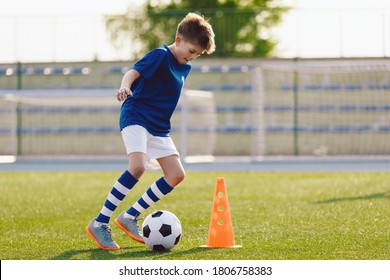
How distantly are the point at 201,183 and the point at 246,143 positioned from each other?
10.5m

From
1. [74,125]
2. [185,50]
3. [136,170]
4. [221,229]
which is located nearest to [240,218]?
[221,229]

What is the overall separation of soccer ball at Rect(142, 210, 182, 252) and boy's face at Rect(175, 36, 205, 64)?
44.9 inches

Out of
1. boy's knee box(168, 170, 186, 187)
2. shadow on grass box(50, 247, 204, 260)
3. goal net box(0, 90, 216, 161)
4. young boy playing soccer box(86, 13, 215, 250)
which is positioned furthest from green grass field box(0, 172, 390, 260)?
goal net box(0, 90, 216, 161)

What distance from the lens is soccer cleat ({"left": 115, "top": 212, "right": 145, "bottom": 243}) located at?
6.20m

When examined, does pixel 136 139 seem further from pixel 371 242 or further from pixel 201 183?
pixel 201 183

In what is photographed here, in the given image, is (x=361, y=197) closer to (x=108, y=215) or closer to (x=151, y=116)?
(x=151, y=116)

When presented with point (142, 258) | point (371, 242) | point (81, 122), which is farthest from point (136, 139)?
point (81, 122)

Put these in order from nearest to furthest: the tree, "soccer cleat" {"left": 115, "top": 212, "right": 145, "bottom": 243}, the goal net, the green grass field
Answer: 1. the green grass field
2. "soccer cleat" {"left": 115, "top": 212, "right": 145, "bottom": 243}
3. the goal net
4. the tree

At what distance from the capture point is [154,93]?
6.14 m

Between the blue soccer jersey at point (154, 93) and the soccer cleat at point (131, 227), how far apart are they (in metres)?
0.66

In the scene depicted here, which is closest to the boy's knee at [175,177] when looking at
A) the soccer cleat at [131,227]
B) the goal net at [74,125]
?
the soccer cleat at [131,227]

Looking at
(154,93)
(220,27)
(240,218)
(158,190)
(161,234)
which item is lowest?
(240,218)

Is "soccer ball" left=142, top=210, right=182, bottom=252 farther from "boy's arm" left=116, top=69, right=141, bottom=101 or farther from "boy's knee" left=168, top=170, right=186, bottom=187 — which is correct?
"boy's arm" left=116, top=69, right=141, bottom=101

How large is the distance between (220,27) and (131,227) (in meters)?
17.7
